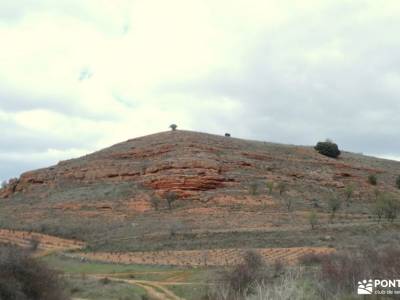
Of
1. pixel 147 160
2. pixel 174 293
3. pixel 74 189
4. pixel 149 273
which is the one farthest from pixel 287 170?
pixel 174 293

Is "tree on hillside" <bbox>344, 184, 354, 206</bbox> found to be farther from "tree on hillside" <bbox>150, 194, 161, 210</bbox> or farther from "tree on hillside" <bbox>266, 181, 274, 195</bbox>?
"tree on hillside" <bbox>150, 194, 161, 210</bbox>

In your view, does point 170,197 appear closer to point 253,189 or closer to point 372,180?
point 253,189

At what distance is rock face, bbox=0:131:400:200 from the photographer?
59906mm

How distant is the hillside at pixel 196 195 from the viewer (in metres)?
38.3

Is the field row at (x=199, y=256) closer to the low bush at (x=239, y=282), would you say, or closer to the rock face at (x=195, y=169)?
the low bush at (x=239, y=282)

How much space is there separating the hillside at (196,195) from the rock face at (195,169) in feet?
0.42

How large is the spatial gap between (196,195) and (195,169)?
16.6 ft

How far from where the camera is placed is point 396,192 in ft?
213

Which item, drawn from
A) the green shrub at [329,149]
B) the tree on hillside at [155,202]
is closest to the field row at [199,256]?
the tree on hillside at [155,202]

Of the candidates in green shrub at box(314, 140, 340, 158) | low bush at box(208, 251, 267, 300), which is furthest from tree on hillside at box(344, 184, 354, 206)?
low bush at box(208, 251, 267, 300)

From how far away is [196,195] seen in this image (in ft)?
186

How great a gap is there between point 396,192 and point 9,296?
5798 cm

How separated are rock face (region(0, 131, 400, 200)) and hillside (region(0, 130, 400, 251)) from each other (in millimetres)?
129

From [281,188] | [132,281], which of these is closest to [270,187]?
[281,188]
